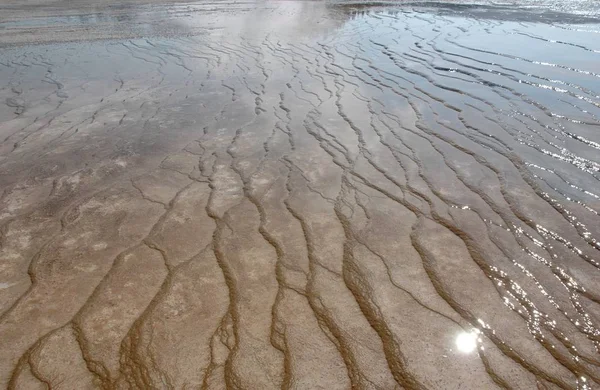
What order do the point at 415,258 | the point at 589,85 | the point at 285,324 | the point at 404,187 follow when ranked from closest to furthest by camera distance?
the point at 285,324 → the point at 415,258 → the point at 404,187 → the point at 589,85

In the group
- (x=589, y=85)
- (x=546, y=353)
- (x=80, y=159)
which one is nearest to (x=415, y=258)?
(x=546, y=353)

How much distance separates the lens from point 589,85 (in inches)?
233

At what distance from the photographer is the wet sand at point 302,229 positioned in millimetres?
1968

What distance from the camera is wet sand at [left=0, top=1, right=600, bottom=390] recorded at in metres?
1.97

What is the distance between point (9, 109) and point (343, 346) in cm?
541

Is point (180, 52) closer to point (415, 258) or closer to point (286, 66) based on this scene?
point (286, 66)

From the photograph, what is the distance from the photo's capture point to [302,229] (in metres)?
2.94

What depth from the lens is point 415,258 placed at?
2.63 m

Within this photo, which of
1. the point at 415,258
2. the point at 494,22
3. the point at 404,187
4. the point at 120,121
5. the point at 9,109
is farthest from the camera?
the point at 494,22

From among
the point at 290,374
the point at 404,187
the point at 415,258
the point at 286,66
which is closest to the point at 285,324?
the point at 290,374

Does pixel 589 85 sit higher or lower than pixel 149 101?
higher

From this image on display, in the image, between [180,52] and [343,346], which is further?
[180,52]

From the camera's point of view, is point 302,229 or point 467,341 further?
point 302,229

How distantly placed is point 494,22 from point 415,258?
10569 mm
